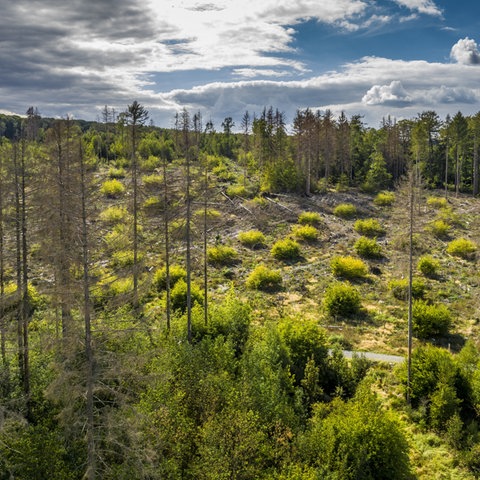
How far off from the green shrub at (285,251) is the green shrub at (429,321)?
17.1 metres

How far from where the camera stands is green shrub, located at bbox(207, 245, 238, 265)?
43250 millimetres

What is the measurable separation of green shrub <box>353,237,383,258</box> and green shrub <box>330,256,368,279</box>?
4507 millimetres

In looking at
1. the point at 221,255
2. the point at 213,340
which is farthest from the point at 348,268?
the point at 213,340

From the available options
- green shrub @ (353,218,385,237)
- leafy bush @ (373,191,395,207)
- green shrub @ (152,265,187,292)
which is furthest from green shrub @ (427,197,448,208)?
green shrub @ (152,265,187,292)

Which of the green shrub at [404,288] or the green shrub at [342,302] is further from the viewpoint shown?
the green shrub at [404,288]

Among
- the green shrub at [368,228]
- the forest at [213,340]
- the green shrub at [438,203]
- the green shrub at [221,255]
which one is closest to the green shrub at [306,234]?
the forest at [213,340]

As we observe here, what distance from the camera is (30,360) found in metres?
20.8

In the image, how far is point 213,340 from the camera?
2592 cm

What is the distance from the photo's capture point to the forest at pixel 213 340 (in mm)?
12938

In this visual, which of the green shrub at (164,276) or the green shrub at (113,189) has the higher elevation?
the green shrub at (113,189)

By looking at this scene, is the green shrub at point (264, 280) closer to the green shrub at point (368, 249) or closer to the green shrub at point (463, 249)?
the green shrub at point (368, 249)

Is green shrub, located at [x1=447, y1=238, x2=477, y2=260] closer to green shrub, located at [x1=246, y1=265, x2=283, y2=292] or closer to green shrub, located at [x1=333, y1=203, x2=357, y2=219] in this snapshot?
green shrub, located at [x1=333, y1=203, x2=357, y2=219]

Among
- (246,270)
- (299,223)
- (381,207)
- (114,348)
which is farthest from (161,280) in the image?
(381,207)

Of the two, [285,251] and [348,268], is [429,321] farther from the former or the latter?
[285,251]
